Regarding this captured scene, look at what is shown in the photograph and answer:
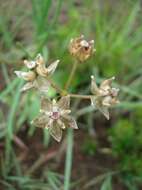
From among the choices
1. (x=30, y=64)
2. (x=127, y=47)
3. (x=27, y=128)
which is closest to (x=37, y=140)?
(x=27, y=128)

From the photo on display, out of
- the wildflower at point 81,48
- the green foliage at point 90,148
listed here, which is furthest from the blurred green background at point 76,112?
the wildflower at point 81,48

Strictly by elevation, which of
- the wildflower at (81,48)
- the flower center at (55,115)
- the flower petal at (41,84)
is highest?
the wildflower at (81,48)

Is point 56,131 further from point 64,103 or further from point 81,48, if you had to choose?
point 81,48

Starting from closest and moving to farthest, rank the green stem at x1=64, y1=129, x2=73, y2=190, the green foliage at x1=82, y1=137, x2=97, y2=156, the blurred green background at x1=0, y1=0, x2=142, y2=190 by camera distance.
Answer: the green stem at x1=64, y1=129, x2=73, y2=190 → the blurred green background at x1=0, y1=0, x2=142, y2=190 → the green foliage at x1=82, y1=137, x2=97, y2=156

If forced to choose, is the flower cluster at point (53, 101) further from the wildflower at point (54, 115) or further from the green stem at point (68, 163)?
the green stem at point (68, 163)

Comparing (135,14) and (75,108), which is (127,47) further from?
(75,108)

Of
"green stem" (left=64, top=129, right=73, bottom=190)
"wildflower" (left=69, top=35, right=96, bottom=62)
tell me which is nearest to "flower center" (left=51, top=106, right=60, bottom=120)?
"wildflower" (left=69, top=35, right=96, bottom=62)

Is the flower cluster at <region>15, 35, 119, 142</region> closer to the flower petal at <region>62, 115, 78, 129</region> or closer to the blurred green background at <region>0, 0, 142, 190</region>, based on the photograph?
the flower petal at <region>62, 115, 78, 129</region>
